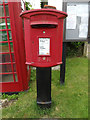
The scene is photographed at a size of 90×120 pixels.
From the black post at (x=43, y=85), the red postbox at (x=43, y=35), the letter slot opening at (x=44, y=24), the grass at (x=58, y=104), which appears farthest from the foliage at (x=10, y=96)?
the letter slot opening at (x=44, y=24)

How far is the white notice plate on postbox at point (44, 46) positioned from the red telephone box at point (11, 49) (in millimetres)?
1016

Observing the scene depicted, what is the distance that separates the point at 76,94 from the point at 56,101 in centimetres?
60

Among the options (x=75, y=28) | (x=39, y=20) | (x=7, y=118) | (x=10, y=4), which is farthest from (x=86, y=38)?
(x=7, y=118)

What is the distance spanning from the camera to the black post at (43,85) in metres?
2.00

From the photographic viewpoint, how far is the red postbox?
57.9 inches

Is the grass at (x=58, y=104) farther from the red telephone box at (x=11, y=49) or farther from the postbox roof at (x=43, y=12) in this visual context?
the postbox roof at (x=43, y=12)

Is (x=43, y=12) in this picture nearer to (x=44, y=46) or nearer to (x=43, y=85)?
(x=44, y=46)

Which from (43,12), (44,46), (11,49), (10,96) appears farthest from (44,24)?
(10,96)

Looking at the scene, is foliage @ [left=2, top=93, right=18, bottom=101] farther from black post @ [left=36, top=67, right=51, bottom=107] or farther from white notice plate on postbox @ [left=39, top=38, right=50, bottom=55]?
white notice plate on postbox @ [left=39, top=38, right=50, bottom=55]

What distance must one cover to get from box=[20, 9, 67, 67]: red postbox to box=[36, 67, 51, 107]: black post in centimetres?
38

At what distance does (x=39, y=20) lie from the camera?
4.84 ft

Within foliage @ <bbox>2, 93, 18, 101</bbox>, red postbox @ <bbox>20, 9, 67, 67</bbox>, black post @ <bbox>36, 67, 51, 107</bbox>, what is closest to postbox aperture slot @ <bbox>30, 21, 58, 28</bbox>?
red postbox @ <bbox>20, 9, 67, 67</bbox>

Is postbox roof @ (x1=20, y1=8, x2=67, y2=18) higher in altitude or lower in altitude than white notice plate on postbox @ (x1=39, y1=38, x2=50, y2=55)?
higher

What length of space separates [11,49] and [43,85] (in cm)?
116
